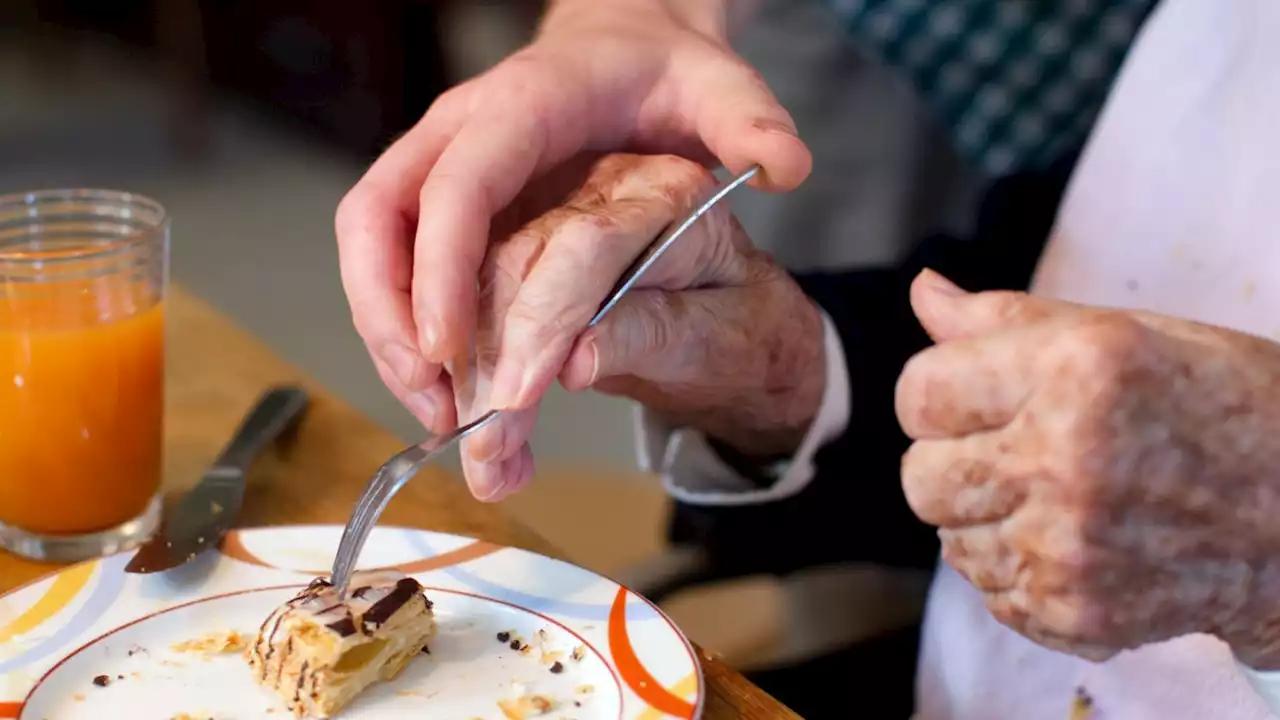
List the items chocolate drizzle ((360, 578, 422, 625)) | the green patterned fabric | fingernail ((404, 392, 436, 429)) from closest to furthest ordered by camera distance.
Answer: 1. chocolate drizzle ((360, 578, 422, 625))
2. fingernail ((404, 392, 436, 429))
3. the green patterned fabric

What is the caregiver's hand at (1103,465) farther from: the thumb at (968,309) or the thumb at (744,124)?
the thumb at (744,124)

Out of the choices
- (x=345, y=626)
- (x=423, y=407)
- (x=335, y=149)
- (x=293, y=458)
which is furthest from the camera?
(x=335, y=149)

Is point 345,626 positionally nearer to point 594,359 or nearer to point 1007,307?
point 594,359

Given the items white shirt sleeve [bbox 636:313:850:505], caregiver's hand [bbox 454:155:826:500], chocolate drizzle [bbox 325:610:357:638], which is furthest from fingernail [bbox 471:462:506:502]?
white shirt sleeve [bbox 636:313:850:505]

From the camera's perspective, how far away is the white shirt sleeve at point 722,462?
0.86 meters

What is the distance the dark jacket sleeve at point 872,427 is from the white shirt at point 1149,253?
3 centimetres

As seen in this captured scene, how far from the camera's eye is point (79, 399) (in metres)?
0.72

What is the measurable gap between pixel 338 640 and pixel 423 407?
161 millimetres

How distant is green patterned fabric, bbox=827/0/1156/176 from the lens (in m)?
1.29

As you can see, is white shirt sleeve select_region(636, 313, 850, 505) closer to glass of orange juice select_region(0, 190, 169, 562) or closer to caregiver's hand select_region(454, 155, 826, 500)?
caregiver's hand select_region(454, 155, 826, 500)

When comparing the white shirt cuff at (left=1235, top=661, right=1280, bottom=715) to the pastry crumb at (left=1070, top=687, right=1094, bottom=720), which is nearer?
the white shirt cuff at (left=1235, top=661, right=1280, bottom=715)

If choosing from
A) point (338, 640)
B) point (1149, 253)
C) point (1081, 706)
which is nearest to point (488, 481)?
point (338, 640)

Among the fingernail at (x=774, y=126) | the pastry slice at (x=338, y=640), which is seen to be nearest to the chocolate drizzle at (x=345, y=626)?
the pastry slice at (x=338, y=640)

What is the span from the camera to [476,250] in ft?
2.11
